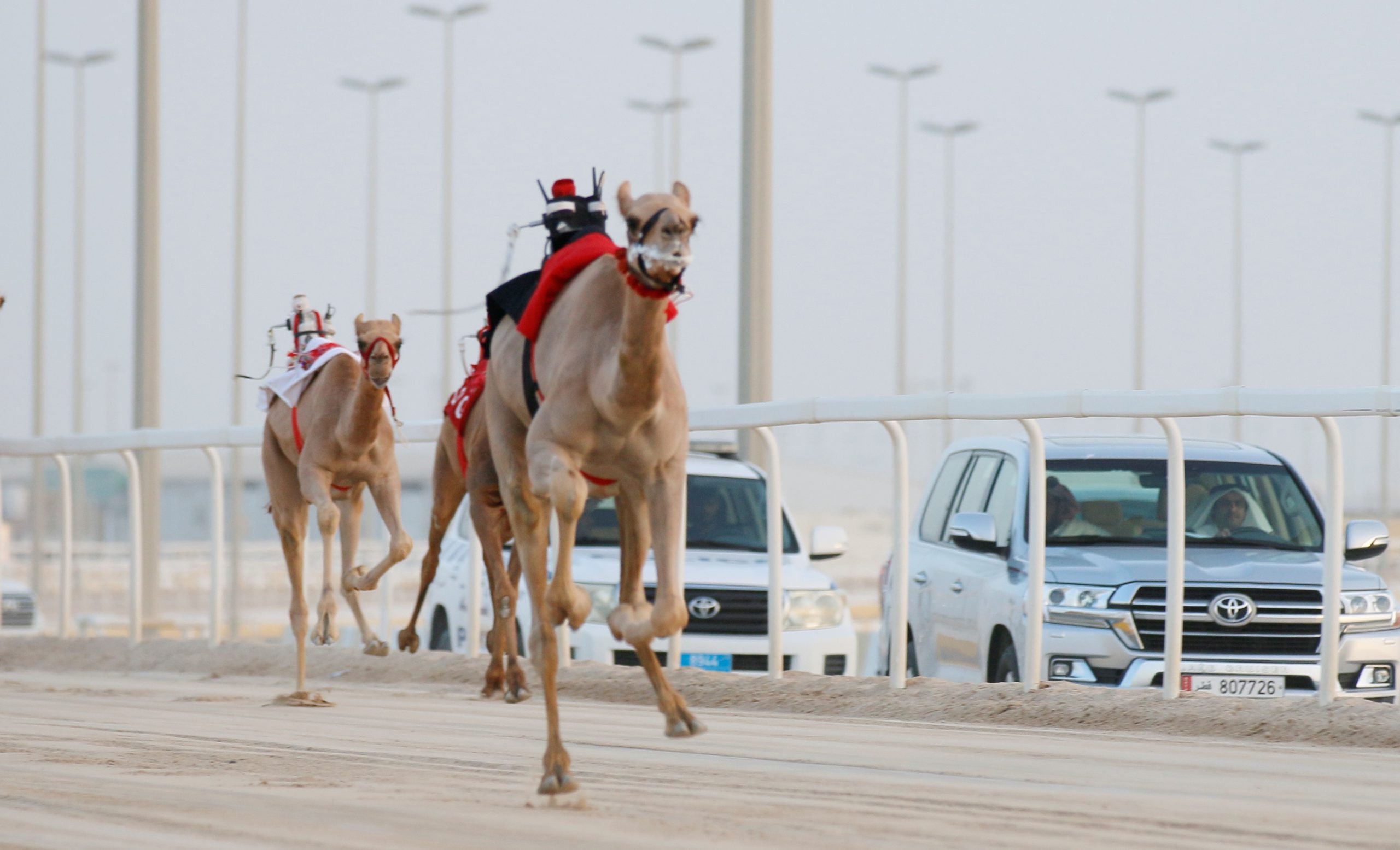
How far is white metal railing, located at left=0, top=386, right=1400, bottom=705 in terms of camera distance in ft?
28.2

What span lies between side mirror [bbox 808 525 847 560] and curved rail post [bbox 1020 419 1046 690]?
4.00m

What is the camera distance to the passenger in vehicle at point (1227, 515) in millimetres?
11547

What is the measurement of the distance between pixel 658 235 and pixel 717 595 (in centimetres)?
783

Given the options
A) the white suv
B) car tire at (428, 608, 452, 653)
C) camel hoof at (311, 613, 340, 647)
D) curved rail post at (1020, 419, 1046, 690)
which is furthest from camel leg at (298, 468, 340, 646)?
curved rail post at (1020, 419, 1046, 690)

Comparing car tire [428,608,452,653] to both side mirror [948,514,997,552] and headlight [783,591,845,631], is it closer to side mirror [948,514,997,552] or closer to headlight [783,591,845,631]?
headlight [783,591,845,631]

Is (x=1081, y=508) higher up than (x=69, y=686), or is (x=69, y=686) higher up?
(x=1081, y=508)

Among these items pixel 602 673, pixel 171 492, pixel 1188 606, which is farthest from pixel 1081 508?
pixel 171 492

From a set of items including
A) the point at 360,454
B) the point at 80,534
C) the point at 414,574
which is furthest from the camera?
the point at 80,534

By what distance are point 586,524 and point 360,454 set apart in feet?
11.6

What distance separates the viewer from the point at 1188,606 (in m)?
10.5

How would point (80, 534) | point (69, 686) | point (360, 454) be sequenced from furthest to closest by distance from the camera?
point (80, 534) → point (69, 686) → point (360, 454)

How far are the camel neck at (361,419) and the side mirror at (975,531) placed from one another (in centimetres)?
319

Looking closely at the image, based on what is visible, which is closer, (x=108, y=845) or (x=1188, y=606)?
(x=108, y=845)

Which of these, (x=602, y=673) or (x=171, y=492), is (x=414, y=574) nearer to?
(x=602, y=673)
